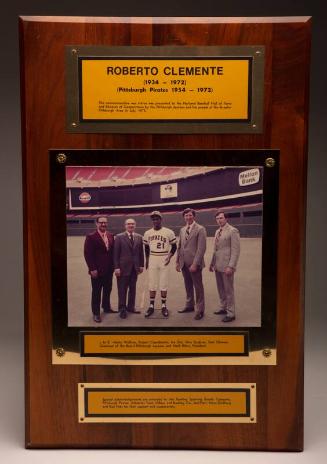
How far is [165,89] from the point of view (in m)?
1.79

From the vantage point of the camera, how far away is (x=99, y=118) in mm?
1800

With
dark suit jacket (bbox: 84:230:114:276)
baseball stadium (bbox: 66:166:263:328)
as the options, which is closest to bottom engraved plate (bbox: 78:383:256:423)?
baseball stadium (bbox: 66:166:263:328)

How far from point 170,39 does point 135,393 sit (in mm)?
906

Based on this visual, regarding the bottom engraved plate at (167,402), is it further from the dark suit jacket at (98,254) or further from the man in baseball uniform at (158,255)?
the dark suit jacket at (98,254)

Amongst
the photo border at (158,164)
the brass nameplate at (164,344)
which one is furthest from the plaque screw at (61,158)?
the brass nameplate at (164,344)

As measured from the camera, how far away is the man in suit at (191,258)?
6.07 ft

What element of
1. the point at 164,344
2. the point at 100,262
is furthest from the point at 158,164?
the point at 164,344

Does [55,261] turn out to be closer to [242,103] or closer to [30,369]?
[30,369]

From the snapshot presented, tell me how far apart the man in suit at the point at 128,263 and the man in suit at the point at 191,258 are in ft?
0.34

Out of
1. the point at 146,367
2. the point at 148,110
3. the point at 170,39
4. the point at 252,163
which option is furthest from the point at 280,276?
the point at 170,39

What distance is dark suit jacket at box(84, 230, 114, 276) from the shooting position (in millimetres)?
1850

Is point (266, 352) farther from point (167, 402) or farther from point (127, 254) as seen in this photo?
point (127, 254)

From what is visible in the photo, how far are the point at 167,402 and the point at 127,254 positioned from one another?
Answer: 402mm

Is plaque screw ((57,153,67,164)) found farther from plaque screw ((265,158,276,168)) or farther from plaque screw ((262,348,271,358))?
plaque screw ((262,348,271,358))
